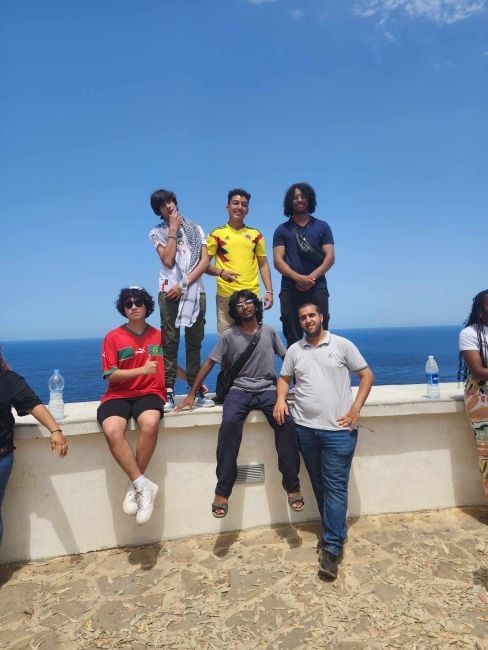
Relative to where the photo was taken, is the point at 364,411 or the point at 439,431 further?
the point at 439,431

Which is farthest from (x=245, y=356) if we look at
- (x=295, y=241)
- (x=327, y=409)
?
(x=295, y=241)

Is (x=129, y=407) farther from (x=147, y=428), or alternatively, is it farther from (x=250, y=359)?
(x=250, y=359)

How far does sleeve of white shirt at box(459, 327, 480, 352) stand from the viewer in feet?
13.8

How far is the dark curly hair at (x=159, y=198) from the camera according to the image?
194 inches

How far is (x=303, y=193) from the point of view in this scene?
5.15 metres

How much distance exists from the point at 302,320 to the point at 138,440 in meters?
2.13

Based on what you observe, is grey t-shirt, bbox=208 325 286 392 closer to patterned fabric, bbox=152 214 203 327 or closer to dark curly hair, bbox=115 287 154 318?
patterned fabric, bbox=152 214 203 327

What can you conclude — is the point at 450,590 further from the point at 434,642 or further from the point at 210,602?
the point at 210,602

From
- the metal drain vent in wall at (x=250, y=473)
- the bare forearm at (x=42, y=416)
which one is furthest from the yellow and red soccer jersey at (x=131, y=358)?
the metal drain vent in wall at (x=250, y=473)

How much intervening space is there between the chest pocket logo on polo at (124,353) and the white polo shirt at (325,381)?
1776 millimetres

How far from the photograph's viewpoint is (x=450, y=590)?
128 inches

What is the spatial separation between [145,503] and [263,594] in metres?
1.34

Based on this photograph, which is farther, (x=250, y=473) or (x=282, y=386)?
(x=250, y=473)

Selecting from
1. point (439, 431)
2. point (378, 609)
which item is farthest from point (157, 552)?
point (439, 431)
